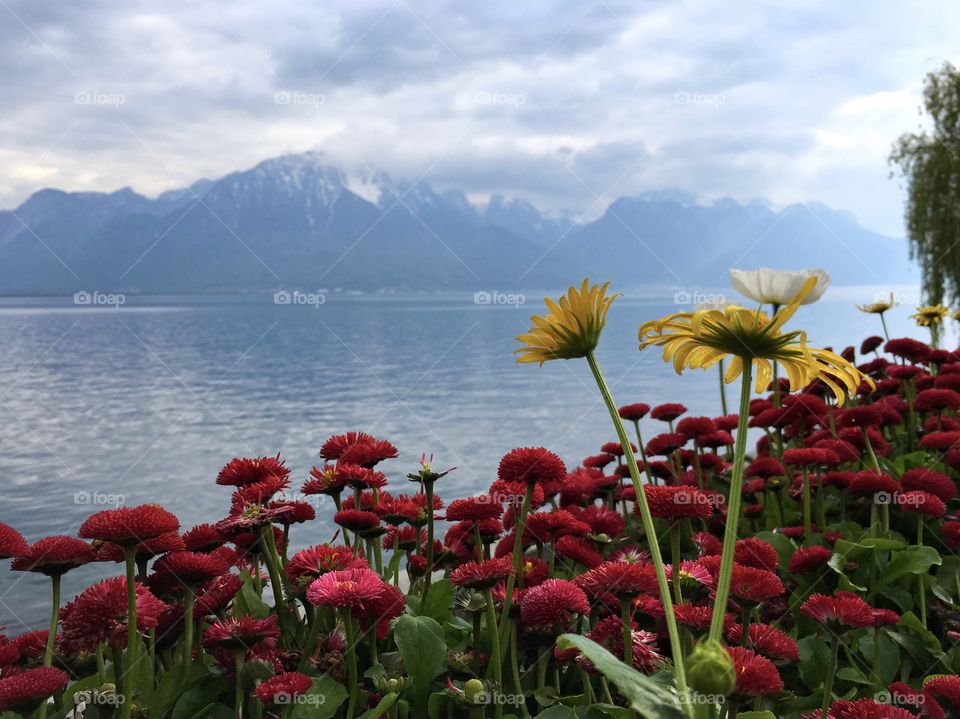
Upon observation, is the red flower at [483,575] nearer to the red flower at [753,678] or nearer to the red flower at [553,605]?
the red flower at [553,605]

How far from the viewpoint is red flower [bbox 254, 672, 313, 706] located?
1145 mm

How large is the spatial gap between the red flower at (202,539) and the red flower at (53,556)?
0.20m

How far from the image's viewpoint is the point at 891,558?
2174 mm

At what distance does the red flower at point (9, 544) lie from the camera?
4.37ft

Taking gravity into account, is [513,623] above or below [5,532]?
below

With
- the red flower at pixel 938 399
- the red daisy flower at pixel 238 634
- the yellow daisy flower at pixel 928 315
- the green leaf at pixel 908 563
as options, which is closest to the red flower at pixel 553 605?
the red daisy flower at pixel 238 634

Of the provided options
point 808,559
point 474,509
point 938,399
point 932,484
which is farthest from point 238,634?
point 938,399

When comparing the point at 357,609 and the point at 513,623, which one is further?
the point at 513,623

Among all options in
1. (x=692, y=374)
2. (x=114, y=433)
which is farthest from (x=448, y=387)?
(x=114, y=433)

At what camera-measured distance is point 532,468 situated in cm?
154

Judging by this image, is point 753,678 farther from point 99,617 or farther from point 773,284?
point 99,617

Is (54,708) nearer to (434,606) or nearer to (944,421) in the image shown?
(434,606)

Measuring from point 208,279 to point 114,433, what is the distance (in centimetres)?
16878

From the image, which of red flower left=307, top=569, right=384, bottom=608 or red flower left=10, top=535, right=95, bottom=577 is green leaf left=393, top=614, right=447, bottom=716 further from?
red flower left=10, top=535, right=95, bottom=577
